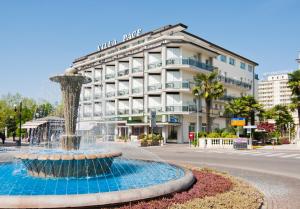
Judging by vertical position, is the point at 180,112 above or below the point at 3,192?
above

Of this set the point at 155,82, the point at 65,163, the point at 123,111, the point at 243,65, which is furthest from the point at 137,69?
Answer: the point at 65,163

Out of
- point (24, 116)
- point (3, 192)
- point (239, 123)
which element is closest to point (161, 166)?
point (3, 192)

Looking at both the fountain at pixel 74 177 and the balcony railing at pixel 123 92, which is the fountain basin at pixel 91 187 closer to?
the fountain at pixel 74 177

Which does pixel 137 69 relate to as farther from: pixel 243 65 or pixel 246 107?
pixel 243 65

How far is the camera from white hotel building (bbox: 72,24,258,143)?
5566 centimetres

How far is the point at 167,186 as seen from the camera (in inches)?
352

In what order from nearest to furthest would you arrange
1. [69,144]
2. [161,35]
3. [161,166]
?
[69,144]
[161,166]
[161,35]

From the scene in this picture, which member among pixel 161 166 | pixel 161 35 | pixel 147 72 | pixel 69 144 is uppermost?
pixel 161 35

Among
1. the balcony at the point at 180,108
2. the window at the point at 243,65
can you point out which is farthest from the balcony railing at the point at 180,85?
the window at the point at 243,65

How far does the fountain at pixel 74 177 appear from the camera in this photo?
7480 mm

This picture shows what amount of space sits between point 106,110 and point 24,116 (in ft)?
76.6

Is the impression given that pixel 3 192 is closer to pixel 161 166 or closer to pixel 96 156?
pixel 96 156

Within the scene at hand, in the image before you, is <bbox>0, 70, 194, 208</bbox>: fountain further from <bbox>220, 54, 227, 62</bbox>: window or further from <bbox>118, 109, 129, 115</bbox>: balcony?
<bbox>220, 54, 227, 62</bbox>: window

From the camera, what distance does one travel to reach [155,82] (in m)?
58.7
